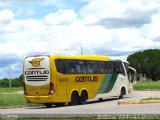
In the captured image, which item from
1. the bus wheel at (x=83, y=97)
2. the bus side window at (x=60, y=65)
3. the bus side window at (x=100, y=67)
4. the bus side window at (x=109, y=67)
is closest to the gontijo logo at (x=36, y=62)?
the bus side window at (x=60, y=65)

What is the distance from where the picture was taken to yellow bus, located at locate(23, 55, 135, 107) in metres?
29.0

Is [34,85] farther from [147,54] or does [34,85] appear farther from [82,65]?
[147,54]

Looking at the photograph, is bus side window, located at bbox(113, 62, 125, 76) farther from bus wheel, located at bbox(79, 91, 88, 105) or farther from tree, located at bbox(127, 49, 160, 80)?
tree, located at bbox(127, 49, 160, 80)

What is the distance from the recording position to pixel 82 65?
31688mm

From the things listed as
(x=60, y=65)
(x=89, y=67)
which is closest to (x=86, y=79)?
(x=89, y=67)

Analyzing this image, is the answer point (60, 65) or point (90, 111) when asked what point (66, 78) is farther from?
point (90, 111)

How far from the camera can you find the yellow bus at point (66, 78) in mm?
29031

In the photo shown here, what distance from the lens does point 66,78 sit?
2981 cm

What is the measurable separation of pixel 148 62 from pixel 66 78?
351ft

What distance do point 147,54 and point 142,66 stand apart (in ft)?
18.1

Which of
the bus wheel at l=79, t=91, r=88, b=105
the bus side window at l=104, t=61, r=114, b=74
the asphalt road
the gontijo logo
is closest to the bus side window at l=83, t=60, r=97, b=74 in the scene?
the bus wheel at l=79, t=91, r=88, b=105

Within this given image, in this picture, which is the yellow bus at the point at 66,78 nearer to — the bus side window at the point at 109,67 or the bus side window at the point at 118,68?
the bus side window at the point at 109,67

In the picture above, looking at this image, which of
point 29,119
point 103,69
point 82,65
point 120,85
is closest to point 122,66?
point 120,85

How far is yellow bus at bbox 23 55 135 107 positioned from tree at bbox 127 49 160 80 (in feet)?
321
